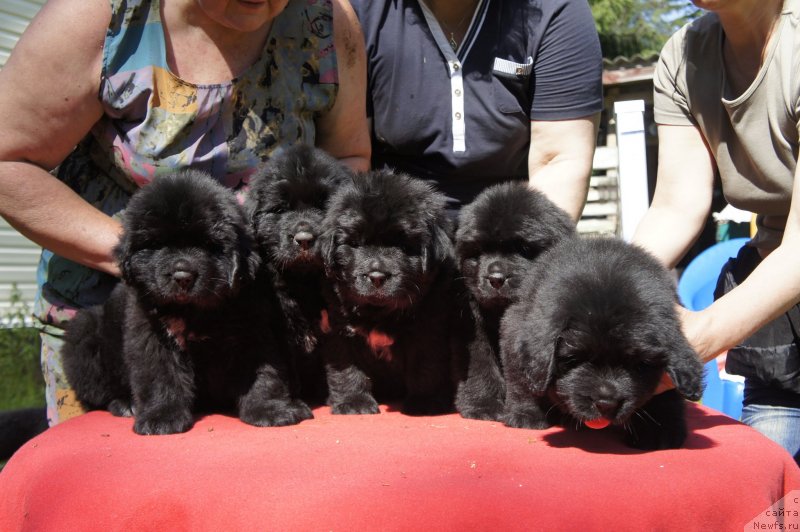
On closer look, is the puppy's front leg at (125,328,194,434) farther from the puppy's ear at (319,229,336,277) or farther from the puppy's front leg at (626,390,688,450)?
the puppy's front leg at (626,390,688,450)

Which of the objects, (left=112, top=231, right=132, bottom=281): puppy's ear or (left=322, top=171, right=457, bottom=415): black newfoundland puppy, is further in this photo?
(left=322, top=171, right=457, bottom=415): black newfoundland puppy

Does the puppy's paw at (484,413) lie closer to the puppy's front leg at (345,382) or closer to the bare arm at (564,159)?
the puppy's front leg at (345,382)

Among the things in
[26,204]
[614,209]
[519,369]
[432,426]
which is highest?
[26,204]

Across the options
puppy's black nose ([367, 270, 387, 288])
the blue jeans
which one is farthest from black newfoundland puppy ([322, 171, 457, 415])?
the blue jeans

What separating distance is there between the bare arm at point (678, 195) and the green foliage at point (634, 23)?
1272cm

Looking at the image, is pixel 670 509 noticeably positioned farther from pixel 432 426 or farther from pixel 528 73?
pixel 528 73

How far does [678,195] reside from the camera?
400 cm

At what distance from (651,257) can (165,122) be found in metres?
2.28

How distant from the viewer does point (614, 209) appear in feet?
38.7

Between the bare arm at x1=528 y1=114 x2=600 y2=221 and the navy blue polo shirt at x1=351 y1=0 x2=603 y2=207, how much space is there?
0.21 ft

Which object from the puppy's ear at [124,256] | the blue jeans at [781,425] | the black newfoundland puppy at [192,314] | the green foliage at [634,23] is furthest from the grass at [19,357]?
the green foliage at [634,23]

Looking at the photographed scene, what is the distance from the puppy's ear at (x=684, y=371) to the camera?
8.64ft

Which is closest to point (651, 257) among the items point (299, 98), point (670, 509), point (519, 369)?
point (519, 369)

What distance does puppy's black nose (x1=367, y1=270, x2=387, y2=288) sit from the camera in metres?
3.37
